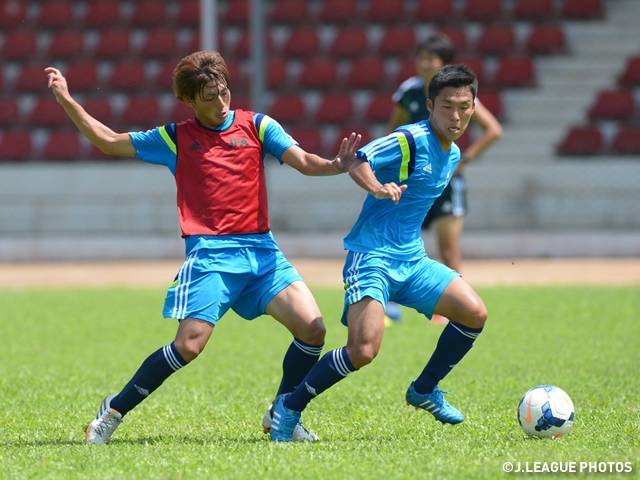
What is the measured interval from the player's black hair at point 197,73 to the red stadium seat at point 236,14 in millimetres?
16232

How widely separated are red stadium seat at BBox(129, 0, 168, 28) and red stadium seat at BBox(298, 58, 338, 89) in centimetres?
371

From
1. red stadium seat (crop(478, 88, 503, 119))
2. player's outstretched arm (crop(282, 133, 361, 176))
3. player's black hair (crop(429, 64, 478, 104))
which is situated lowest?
red stadium seat (crop(478, 88, 503, 119))

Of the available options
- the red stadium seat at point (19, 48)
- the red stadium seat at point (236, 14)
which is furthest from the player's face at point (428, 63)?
the red stadium seat at point (19, 48)

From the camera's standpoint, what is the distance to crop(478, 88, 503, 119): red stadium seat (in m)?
17.9

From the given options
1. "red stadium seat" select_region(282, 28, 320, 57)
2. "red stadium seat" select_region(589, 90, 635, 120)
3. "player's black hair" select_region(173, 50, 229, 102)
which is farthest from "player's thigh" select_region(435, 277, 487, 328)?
"red stadium seat" select_region(282, 28, 320, 57)

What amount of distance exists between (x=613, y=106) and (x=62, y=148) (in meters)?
9.86

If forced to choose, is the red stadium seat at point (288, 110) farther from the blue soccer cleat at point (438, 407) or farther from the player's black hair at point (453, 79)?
the blue soccer cleat at point (438, 407)

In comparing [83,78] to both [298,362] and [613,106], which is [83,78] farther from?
[298,362]

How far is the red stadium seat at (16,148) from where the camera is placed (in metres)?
18.4

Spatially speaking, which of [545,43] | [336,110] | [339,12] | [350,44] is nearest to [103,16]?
[339,12]

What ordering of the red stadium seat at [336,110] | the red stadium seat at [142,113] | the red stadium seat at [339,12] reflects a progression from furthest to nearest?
the red stadium seat at [339,12] < the red stadium seat at [142,113] < the red stadium seat at [336,110]

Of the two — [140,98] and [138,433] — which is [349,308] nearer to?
[138,433]

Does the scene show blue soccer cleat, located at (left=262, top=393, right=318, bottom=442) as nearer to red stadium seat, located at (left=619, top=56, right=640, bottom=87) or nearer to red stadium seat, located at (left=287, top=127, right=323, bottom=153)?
red stadium seat, located at (left=287, top=127, right=323, bottom=153)

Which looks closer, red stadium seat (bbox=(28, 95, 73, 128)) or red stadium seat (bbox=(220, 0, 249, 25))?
red stadium seat (bbox=(28, 95, 73, 128))
